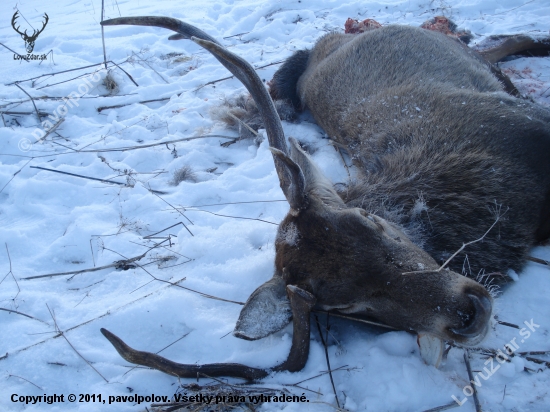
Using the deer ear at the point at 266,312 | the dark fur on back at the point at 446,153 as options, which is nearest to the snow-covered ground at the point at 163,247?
the deer ear at the point at 266,312

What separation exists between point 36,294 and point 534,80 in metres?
5.43

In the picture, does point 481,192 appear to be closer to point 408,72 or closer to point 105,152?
point 408,72

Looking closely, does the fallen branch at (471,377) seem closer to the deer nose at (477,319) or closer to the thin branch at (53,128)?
the deer nose at (477,319)

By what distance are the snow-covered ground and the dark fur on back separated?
331 mm

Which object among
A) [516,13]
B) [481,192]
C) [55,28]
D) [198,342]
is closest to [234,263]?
[198,342]

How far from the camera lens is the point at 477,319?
1803 millimetres

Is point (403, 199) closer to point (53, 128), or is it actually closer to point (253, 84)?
point (253, 84)

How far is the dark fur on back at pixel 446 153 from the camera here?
271cm

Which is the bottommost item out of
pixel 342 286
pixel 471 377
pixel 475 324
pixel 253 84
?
pixel 471 377

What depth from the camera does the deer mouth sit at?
70.9 inches

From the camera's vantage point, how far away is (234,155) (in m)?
4.47

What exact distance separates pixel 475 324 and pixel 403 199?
1.23 meters

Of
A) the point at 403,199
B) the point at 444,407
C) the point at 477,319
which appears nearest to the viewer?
the point at 477,319

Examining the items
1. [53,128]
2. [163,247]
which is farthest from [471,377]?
[53,128]
